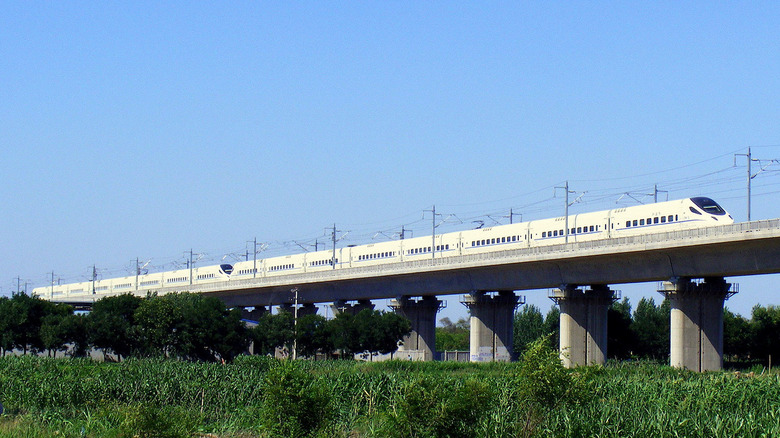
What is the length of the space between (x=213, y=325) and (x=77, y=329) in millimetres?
13259

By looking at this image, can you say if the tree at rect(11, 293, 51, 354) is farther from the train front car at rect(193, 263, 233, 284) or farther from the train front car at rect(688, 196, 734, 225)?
the train front car at rect(688, 196, 734, 225)

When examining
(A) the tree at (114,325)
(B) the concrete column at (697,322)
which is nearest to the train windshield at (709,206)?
(B) the concrete column at (697,322)

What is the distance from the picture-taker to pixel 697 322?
66625mm

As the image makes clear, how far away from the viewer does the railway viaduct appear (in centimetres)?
6012

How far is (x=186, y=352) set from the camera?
261 ft

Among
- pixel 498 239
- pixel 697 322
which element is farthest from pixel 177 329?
pixel 697 322

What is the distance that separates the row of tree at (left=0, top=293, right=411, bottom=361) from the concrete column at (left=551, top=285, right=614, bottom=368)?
64.3ft

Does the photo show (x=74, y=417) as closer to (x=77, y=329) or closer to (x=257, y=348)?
(x=77, y=329)

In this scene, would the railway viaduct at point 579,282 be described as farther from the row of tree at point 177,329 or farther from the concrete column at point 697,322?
the row of tree at point 177,329

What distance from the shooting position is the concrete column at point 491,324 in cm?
8531

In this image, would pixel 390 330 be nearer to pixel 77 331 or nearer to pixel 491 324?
pixel 491 324

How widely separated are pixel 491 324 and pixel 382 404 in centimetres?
5096

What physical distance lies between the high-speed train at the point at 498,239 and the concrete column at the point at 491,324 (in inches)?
185

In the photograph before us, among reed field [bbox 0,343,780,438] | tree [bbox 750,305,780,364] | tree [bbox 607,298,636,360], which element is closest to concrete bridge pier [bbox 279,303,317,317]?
tree [bbox 607,298,636,360]
